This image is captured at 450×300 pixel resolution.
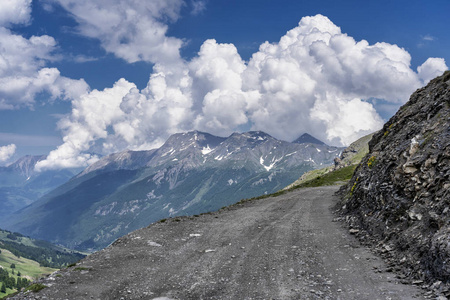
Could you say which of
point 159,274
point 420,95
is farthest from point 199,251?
point 420,95

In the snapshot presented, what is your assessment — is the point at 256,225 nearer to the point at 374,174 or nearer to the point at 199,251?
the point at 199,251

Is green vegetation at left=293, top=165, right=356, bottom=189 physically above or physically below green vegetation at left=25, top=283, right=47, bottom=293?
above

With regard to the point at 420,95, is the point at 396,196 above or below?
below

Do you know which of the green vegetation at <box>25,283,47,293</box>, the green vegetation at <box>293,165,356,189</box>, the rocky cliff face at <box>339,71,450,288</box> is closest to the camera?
the rocky cliff face at <box>339,71,450,288</box>

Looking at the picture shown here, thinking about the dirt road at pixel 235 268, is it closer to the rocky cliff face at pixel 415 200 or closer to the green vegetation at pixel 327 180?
the rocky cliff face at pixel 415 200

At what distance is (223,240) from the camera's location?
21.9 meters

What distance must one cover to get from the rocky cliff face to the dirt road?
3.92 ft

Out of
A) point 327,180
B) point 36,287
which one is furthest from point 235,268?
point 327,180

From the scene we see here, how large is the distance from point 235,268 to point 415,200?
11.3 m

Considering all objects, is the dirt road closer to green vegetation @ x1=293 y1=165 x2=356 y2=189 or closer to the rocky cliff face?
the rocky cliff face

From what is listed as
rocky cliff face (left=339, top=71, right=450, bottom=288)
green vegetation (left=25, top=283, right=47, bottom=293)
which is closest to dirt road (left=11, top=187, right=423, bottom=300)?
green vegetation (left=25, top=283, right=47, bottom=293)

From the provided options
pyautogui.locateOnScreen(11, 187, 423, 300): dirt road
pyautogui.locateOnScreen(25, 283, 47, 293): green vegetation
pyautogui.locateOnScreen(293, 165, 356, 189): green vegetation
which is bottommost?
pyautogui.locateOnScreen(11, 187, 423, 300): dirt road

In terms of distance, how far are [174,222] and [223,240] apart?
8298 millimetres

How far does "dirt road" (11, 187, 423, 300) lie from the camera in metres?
12.8
